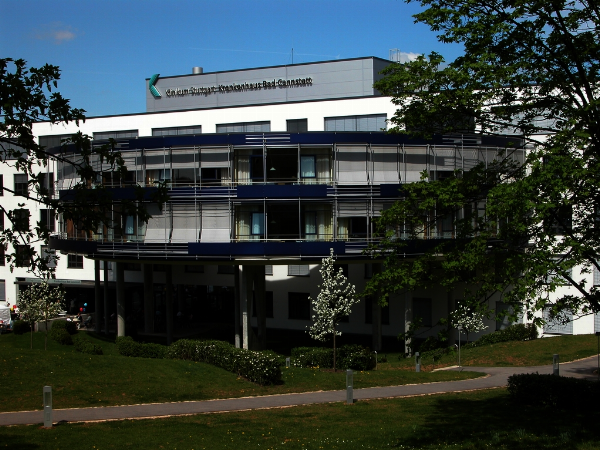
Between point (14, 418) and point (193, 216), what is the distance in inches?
768

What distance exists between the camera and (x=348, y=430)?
17.5 metres

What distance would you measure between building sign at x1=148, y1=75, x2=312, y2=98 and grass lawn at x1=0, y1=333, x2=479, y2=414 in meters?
31.3

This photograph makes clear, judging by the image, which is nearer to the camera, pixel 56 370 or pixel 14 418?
pixel 14 418

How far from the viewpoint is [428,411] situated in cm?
2042

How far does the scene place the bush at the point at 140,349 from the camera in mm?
34341

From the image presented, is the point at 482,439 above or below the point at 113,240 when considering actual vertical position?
below

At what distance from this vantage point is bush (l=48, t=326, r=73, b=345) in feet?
137

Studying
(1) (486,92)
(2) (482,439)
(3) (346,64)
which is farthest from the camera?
(3) (346,64)

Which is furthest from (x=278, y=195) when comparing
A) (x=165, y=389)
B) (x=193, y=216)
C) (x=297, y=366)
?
(x=165, y=389)

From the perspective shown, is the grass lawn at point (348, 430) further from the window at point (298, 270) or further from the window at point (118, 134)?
the window at point (118, 134)

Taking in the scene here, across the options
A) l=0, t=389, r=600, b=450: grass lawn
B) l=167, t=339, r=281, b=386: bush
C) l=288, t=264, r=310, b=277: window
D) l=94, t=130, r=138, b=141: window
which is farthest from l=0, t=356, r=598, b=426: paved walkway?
l=94, t=130, r=138, b=141: window

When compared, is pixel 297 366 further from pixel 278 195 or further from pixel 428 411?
pixel 428 411

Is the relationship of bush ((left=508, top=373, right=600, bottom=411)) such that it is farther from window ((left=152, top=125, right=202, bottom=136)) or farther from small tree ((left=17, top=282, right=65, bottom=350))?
window ((left=152, top=125, right=202, bottom=136))

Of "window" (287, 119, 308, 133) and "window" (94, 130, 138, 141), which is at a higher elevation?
"window" (94, 130, 138, 141)
